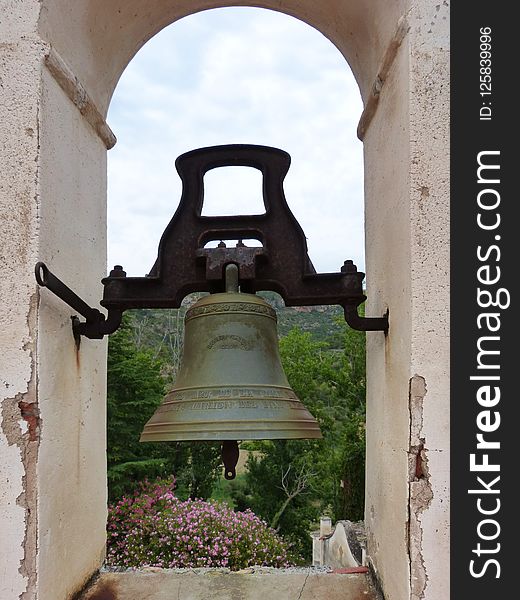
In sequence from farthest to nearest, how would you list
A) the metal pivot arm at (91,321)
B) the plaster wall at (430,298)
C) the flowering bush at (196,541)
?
the flowering bush at (196,541) → the metal pivot arm at (91,321) → the plaster wall at (430,298)

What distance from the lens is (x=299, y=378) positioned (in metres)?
19.3

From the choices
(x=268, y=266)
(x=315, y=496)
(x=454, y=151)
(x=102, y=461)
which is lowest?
(x=315, y=496)

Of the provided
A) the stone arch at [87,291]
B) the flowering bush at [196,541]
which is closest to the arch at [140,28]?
the stone arch at [87,291]

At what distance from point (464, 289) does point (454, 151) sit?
1.17 ft

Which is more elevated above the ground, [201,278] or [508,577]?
[201,278]

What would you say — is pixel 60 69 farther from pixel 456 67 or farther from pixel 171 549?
pixel 171 549

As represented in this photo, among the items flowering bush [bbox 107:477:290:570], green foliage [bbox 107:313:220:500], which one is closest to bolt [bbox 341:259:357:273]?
flowering bush [bbox 107:477:290:570]

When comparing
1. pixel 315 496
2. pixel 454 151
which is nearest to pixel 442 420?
pixel 454 151

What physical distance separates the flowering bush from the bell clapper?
4.88 meters

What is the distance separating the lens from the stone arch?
1613 mm

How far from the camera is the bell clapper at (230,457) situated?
2012 millimetres

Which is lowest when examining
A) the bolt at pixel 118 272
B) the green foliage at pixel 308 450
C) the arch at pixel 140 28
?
the green foliage at pixel 308 450

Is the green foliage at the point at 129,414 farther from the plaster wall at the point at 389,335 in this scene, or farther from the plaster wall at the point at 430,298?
the plaster wall at the point at 430,298

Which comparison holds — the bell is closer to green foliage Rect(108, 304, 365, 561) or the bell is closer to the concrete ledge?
the concrete ledge
